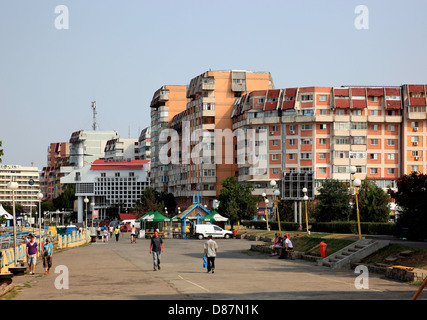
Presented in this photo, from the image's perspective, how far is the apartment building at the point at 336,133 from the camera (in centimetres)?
10006

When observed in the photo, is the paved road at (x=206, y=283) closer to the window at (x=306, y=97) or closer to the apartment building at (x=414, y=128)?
the window at (x=306, y=97)

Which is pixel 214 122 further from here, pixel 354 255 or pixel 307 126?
pixel 354 255

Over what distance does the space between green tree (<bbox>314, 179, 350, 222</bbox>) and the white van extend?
10711 millimetres

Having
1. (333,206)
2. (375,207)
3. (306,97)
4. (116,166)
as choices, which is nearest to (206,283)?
(375,207)

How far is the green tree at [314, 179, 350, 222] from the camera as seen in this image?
70.2 meters

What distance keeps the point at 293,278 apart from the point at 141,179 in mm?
141963

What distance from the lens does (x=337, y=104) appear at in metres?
99.4

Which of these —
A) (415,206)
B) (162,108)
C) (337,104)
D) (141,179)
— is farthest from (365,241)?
(141,179)

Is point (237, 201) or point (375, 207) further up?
point (237, 201)

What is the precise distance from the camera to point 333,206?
7019cm

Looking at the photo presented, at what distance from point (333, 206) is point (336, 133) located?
3198 centimetres

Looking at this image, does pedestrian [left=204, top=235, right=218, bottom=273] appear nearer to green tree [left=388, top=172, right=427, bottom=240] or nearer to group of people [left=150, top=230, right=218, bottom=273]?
group of people [left=150, top=230, right=218, bottom=273]

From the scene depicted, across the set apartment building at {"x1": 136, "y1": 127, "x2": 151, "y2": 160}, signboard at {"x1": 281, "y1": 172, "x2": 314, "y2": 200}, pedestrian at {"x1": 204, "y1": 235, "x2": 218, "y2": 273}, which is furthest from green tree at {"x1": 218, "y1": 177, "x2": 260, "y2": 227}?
apartment building at {"x1": 136, "y1": 127, "x2": 151, "y2": 160}

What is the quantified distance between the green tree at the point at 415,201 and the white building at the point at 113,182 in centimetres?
12877
